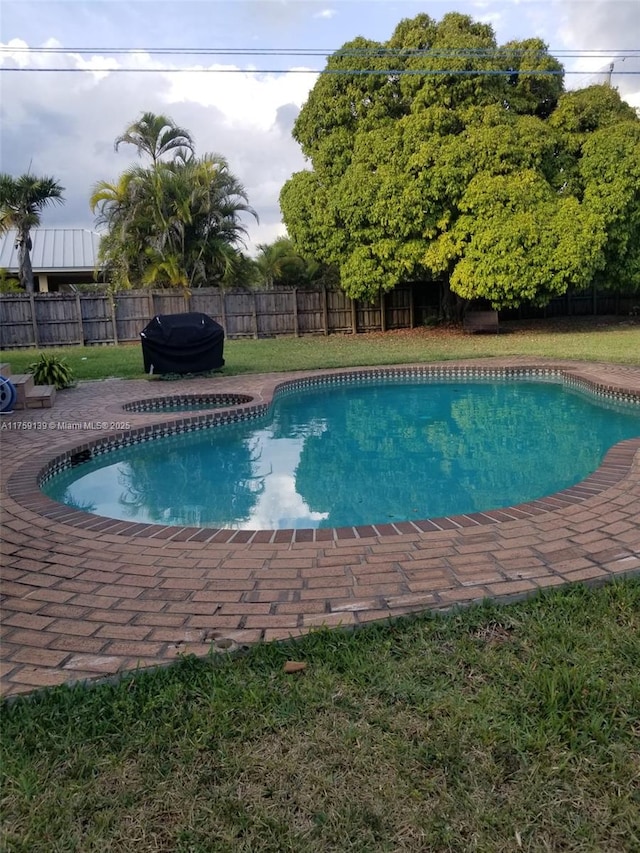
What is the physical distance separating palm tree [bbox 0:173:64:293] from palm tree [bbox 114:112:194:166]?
7.51ft

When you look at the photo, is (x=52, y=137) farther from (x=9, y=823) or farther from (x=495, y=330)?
(x=495, y=330)

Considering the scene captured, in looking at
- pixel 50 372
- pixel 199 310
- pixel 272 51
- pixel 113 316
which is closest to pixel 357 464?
pixel 50 372

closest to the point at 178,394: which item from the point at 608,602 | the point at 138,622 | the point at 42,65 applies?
the point at 42,65

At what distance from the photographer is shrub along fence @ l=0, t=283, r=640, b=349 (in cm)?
1641

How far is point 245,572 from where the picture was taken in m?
2.80

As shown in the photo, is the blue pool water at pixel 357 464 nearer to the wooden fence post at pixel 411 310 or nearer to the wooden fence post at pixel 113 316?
the wooden fence post at pixel 113 316

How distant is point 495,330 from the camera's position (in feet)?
55.0

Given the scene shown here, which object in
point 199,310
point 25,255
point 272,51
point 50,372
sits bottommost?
point 50,372

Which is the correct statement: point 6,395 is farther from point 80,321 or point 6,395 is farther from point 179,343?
point 80,321

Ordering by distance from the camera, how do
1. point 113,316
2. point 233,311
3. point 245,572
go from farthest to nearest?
1. point 233,311
2. point 113,316
3. point 245,572

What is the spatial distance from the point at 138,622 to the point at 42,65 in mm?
9785

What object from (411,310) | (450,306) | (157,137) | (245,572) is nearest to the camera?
(245,572)

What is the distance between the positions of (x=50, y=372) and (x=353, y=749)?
917 centimetres

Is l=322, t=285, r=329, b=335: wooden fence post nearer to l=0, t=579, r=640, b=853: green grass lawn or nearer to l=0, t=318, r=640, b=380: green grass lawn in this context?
l=0, t=318, r=640, b=380: green grass lawn
